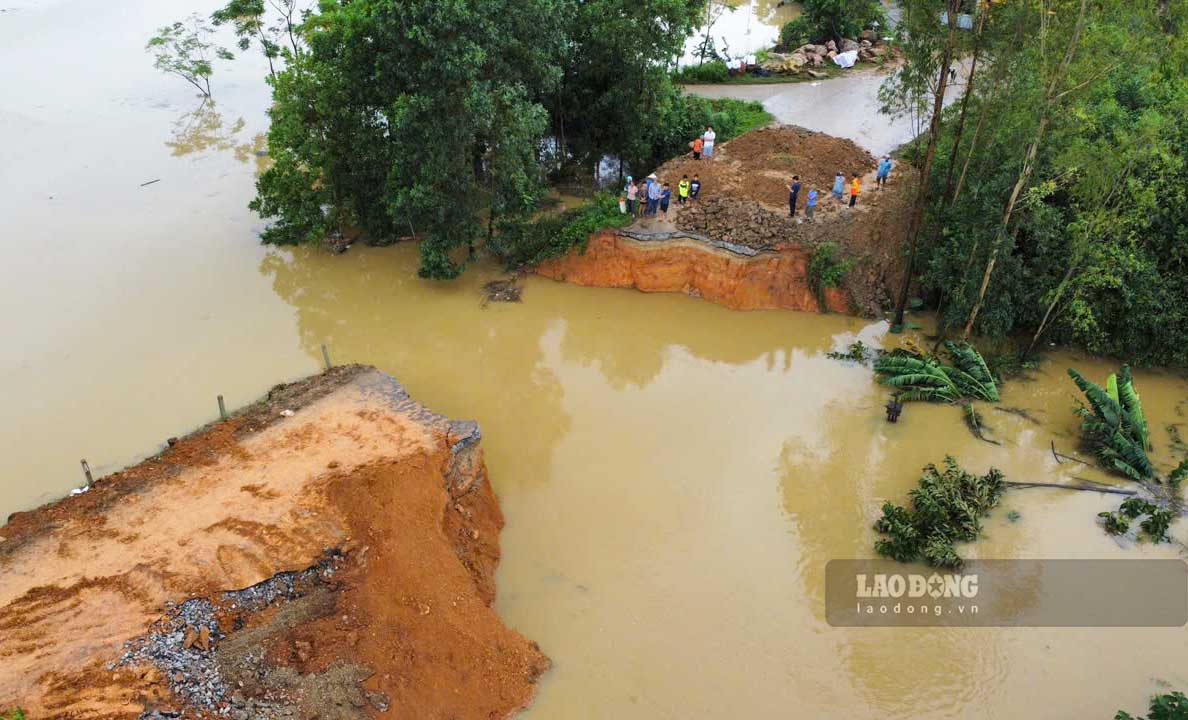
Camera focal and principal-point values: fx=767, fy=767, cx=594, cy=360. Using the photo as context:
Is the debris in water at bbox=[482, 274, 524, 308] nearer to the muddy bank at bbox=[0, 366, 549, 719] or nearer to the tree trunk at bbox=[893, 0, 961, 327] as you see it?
the muddy bank at bbox=[0, 366, 549, 719]

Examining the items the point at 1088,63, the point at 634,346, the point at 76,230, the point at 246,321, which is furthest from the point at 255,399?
the point at 1088,63

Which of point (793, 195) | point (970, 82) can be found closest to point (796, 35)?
point (793, 195)

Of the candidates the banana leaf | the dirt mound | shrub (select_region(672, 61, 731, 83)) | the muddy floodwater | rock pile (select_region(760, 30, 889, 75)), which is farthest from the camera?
rock pile (select_region(760, 30, 889, 75))

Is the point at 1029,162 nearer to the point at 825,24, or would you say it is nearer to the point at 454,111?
the point at 454,111

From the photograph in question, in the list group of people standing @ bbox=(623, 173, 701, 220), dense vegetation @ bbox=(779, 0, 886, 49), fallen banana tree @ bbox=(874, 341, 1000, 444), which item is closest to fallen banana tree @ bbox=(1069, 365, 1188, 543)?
fallen banana tree @ bbox=(874, 341, 1000, 444)

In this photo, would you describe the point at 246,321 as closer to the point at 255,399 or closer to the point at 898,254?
the point at 255,399

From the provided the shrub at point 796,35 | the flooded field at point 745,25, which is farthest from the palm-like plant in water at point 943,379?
the flooded field at point 745,25

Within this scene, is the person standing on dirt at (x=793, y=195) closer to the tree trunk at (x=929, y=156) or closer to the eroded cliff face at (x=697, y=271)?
the eroded cliff face at (x=697, y=271)
